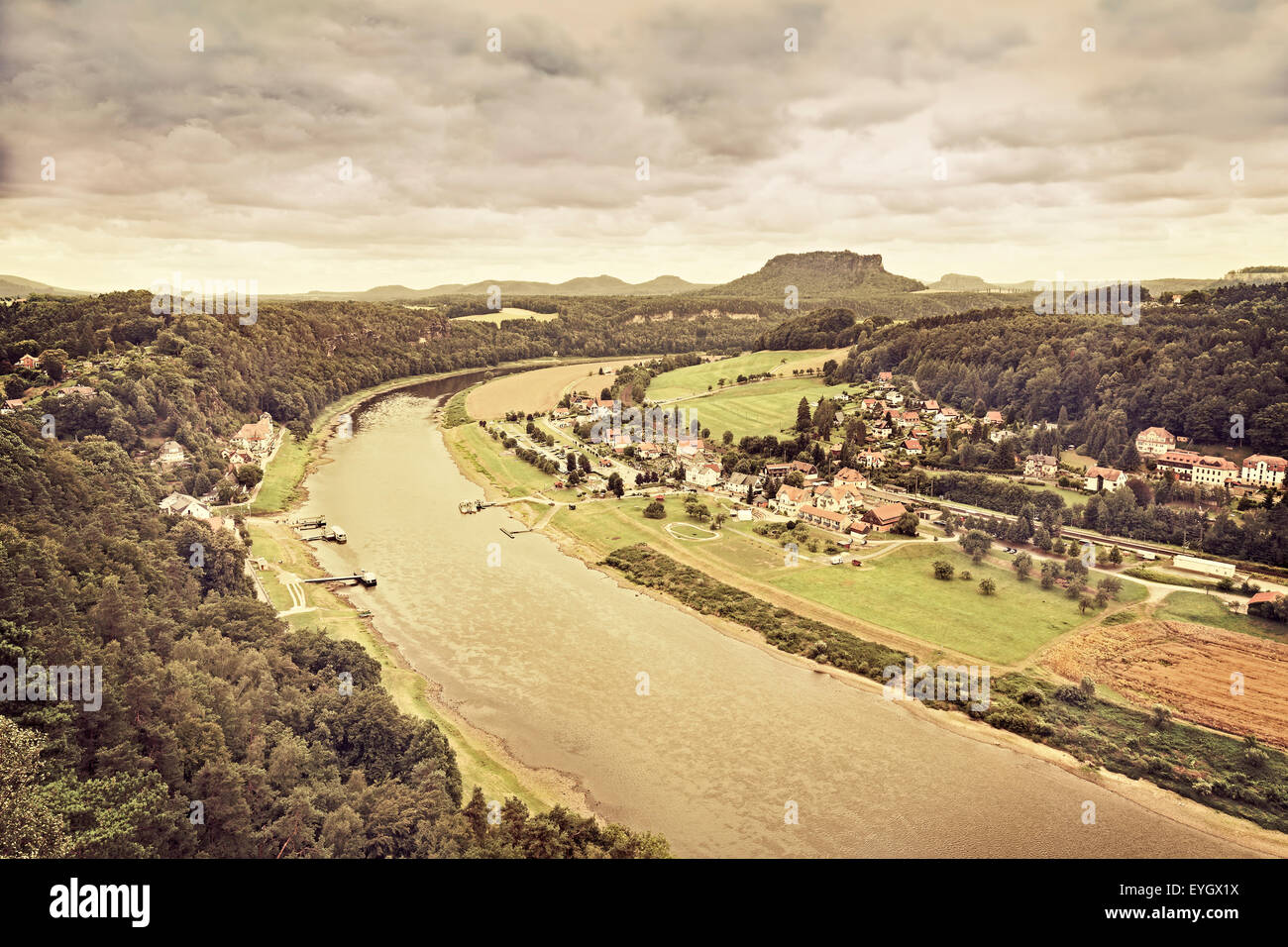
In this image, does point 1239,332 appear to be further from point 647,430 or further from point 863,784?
point 863,784

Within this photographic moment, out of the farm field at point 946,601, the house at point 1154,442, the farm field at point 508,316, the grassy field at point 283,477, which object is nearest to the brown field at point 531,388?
the grassy field at point 283,477

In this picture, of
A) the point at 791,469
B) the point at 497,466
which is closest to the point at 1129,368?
the point at 791,469

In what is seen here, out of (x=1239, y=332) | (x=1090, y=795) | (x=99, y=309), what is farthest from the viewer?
(x=99, y=309)

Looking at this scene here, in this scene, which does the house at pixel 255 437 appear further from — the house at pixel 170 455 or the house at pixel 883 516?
the house at pixel 883 516

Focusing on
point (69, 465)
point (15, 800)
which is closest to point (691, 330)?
point (69, 465)

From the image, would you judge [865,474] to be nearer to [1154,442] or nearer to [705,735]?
[1154,442]

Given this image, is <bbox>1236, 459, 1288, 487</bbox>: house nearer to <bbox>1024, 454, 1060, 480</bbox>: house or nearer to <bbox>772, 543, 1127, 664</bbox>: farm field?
<bbox>1024, 454, 1060, 480</bbox>: house
